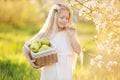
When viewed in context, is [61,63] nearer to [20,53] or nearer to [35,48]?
[35,48]

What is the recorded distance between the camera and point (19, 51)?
34.2ft

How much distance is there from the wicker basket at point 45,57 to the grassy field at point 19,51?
0.85m

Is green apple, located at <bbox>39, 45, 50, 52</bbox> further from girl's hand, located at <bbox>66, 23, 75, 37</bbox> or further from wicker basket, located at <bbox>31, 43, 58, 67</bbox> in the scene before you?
girl's hand, located at <bbox>66, 23, 75, 37</bbox>

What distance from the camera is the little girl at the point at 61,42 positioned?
20.6 feet

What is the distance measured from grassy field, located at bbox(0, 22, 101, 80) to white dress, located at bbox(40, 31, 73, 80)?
0.58 meters

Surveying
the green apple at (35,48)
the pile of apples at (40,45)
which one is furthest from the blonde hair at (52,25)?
the green apple at (35,48)

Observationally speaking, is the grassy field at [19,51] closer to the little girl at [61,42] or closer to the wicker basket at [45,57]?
the little girl at [61,42]

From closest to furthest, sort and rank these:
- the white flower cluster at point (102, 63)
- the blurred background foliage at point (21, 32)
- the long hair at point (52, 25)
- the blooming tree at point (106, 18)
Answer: the long hair at point (52, 25) → the blooming tree at point (106, 18) → the white flower cluster at point (102, 63) → the blurred background foliage at point (21, 32)

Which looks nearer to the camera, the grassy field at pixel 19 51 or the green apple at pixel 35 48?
the green apple at pixel 35 48

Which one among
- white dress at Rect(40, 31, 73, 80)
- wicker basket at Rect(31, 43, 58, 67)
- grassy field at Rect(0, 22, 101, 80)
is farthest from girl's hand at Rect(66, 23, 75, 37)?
grassy field at Rect(0, 22, 101, 80)

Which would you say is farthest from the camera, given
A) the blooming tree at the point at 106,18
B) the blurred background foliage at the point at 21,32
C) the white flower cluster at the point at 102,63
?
the blurred background foliage at the point at 21,32

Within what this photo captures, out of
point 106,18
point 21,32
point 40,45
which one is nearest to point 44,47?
point 40,45

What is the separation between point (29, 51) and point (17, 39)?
607 centimetres

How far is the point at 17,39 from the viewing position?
12289mm
